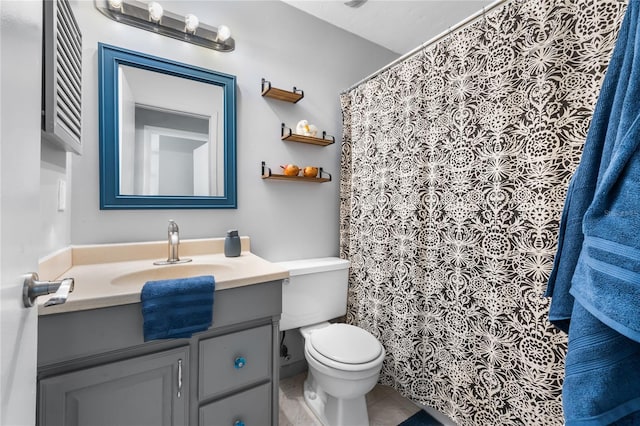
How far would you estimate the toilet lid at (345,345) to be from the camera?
50.6 inches

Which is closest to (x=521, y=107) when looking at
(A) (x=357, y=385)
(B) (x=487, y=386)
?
(B) (x=487, y=386)

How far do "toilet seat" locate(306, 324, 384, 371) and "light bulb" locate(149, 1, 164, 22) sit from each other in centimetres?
180

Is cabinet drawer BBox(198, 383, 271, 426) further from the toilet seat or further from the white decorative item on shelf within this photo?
the white decorative item on shelf

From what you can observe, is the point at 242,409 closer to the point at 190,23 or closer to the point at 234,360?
the point at 234,360

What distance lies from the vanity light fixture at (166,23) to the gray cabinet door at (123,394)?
1.51 meters

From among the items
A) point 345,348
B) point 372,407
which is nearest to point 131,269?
point 345,348

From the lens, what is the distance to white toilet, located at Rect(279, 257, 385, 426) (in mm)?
1273

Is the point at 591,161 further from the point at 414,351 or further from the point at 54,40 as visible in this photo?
the point at 54,40

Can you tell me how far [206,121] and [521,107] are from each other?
58.3 inches

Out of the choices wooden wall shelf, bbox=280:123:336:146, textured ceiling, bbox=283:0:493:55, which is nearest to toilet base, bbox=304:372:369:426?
wooden wall shelf, bbox=280:123:336:146

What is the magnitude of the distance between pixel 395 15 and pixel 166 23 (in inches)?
54.8

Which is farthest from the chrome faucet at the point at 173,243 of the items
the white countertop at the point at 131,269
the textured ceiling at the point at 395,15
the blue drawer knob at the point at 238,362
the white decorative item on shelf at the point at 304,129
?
the textured ceiling at the point at 395,15

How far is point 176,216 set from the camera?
4.82 feet

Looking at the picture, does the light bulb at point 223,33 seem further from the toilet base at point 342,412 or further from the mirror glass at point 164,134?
the toilet base at point 342,412
